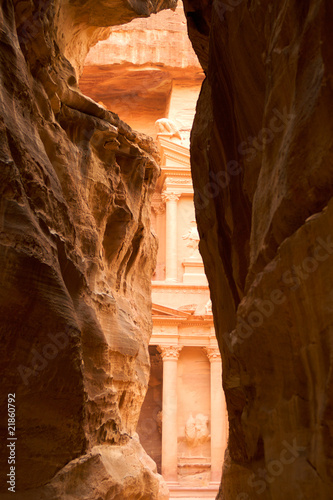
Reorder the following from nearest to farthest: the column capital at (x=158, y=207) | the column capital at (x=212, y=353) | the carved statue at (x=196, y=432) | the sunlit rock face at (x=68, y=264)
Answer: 1. the sunlit rock face at (x=68, y=264)
2. the carved statue at (x=196, y=432)
3. the column capital at (x=212, y=353)
4. the column capital at (x=158, y=207)

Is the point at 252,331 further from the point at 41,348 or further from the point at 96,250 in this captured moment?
the point at 96,250

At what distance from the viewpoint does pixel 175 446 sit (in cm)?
2195

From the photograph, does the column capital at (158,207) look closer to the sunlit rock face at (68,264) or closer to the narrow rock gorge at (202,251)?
the sunlit rock face at (68,264)

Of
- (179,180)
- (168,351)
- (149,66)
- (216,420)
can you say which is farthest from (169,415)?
(149,66)

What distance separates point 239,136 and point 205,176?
1281 mm

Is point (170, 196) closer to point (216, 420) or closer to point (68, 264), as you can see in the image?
point (216, 420)

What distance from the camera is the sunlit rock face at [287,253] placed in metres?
3.10

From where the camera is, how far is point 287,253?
131 inches

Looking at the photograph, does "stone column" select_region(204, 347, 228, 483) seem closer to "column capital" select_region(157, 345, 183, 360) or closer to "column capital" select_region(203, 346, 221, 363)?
"column capital" select_region(203, 346, 221, 363)

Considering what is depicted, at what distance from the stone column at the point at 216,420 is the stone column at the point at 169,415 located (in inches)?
53.8

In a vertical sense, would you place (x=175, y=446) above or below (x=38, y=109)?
below

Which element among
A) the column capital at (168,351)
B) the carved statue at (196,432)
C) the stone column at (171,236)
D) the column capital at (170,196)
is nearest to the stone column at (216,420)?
the carved statue at (196,432)

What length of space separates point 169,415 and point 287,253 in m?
20.0

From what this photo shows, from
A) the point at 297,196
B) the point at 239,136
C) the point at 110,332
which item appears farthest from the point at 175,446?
the point at 297,196
